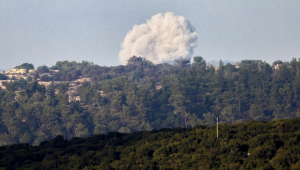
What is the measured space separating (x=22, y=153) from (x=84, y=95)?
8086cm

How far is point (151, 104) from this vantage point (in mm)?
112562

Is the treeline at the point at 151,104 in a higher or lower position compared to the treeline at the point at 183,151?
higher

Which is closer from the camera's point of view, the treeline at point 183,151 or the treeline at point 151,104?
the treeline at point 183,151

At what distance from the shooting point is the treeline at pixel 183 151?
25439 mm

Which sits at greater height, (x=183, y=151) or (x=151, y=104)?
(x=151, y=104)

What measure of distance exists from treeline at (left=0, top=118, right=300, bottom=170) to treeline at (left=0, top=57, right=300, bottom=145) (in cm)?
5723

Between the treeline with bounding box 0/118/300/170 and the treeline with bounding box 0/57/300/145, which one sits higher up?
the treeline with bounding box 0/57/300/145

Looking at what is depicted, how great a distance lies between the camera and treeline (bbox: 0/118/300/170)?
25.4 metres

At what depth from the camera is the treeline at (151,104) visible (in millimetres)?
97875

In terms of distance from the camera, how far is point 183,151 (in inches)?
1169

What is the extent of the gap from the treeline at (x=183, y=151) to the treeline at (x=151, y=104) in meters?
57.2

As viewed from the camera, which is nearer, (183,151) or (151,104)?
(183,151)

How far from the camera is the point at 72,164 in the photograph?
2914cm

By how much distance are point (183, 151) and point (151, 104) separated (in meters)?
82.9
